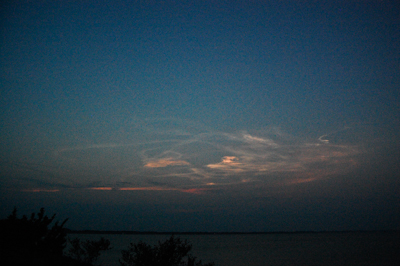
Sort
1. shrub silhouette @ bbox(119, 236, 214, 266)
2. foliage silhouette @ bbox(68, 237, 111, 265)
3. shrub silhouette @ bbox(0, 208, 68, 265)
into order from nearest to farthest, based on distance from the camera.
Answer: shrub silhouette @ bbox(119, 236, 214, 266), shrub silhouette @ bbox(0, 208, 68, 265), foliage silhouette @ bbox(68, 237, 111, 265)

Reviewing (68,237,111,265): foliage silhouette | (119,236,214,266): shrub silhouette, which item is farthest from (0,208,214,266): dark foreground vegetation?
(68,237,111,265): foliage silhouette

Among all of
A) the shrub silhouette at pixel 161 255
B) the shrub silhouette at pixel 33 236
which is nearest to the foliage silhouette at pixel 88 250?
the shrub silhouette at pixel 33 236

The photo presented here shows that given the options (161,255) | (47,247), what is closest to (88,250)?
(47,247)

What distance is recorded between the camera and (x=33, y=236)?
26.3 m

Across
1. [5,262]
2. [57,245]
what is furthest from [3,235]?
[5,262]

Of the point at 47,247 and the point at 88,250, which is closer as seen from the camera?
the point at 47,247

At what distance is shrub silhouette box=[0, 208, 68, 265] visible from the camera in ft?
84.3

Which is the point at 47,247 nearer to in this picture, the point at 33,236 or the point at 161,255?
the point at 33,236

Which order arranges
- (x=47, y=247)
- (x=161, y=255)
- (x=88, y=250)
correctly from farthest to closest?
(x=88, y=250) → (x=47, y=247) → (x=161, y=255)

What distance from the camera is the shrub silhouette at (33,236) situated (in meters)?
25.7

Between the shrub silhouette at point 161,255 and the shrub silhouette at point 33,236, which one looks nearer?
the shrub silhouette at point 161,255

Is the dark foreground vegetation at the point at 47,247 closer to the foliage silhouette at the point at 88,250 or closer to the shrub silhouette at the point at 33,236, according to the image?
the shrub silhouette at the point at 33,236

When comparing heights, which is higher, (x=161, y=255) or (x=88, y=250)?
(x=161, y=255)

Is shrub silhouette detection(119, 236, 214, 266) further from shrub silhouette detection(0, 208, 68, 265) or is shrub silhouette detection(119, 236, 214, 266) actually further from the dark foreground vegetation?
shrub silhouette detection(0, 208, 68, 265)
